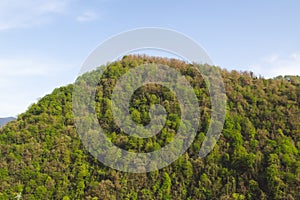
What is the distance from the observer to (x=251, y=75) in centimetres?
3033

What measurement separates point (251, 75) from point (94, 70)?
42.5 feet

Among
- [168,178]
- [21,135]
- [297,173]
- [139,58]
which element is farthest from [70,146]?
[297,173]

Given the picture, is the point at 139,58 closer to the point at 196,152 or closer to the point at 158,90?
the point at 158,90

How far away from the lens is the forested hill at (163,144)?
22.7m

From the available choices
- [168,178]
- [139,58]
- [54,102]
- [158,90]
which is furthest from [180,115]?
[54,102]

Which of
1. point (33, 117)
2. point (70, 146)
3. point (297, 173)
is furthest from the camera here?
point (33, 117)

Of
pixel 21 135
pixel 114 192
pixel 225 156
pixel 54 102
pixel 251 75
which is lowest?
pixel 114 192

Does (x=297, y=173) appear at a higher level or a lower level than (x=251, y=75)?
lower

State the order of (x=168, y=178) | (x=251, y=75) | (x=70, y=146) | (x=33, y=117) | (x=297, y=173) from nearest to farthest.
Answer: (x=297, y=173) → (x=168, y=178) → (x=70, y=146) → (x=33, y=117) → (x=251, y=75)

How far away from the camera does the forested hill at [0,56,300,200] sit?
22703 millimetres

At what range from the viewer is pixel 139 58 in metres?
31.3

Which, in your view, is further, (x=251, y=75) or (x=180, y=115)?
(x=251, y=75)

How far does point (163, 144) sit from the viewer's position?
24.9m

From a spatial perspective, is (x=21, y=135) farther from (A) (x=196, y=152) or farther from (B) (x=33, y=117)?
(A) (x=196, y=152)
